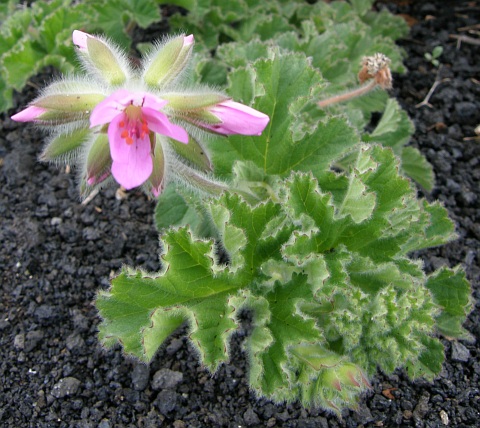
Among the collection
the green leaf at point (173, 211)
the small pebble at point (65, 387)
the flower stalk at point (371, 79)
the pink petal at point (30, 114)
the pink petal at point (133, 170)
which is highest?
the pink petal at point (30, 114)

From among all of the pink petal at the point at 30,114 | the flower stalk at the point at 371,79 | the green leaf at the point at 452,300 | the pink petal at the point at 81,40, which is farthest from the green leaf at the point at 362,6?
the pink petal at the point at 30,114

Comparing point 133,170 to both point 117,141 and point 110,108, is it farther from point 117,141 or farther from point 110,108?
point 110,108

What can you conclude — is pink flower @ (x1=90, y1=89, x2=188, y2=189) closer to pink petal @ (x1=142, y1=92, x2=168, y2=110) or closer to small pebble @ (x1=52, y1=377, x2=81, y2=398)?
pink petal @ (x1=142, y1=92, x2=168, y2=110)

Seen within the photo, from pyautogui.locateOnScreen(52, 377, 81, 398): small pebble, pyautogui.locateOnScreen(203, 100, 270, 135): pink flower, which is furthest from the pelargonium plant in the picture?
pyautogui.locateOnScreen(52, 377, 81, 398): small pebble

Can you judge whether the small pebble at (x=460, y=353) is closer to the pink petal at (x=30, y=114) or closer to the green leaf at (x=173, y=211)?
the green leaf at (x=173, y=211)

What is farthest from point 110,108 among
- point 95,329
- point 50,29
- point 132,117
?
point 50,29

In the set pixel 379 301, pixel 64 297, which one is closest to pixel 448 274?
Result: pixel 379 301
